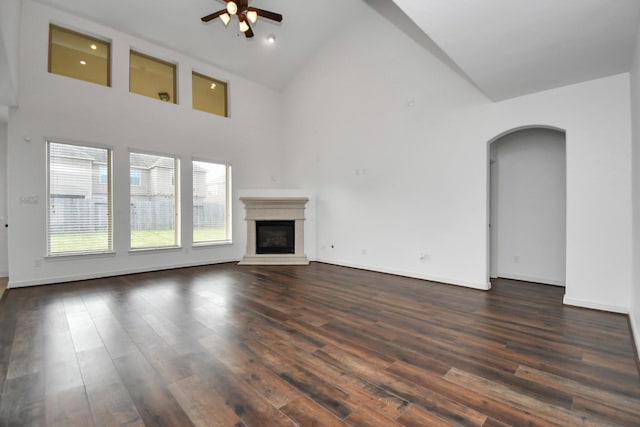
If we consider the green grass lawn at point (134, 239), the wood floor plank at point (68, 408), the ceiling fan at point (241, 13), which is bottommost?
the wood floor plank at point (68, 408)

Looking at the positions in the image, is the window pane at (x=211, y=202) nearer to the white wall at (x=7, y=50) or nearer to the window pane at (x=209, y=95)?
the window pane at (x=209, y=95)

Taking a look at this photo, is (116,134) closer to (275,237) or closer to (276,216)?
(276,216)

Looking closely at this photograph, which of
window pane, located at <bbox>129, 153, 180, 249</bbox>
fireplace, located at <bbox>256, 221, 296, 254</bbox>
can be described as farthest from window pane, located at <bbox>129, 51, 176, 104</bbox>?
fireplace, located at <bbox>256, 221, 296, 254</bbox>

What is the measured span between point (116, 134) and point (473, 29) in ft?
19.3

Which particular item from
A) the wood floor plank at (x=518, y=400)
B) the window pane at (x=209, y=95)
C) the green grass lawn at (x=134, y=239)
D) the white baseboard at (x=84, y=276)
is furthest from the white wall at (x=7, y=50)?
the wood floor plank at (x=518, y=400)

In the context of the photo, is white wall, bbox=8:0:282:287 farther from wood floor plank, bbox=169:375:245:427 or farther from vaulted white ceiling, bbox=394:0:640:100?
vaulted white ceiling, bbox=394:0:640:100

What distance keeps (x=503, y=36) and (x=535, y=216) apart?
127 inches

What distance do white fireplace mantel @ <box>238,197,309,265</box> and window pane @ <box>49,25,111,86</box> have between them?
347 centimetres

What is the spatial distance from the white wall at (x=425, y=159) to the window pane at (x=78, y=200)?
13.4 feet

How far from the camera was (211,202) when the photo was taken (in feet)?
22.5

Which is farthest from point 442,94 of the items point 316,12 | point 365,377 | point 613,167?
point 365,377

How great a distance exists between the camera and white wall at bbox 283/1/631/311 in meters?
3.54

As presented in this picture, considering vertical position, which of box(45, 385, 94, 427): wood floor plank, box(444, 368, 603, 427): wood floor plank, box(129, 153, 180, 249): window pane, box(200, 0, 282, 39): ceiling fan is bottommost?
box(444, 368, 603, 427): wood floor plank

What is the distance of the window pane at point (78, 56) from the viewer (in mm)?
4926
